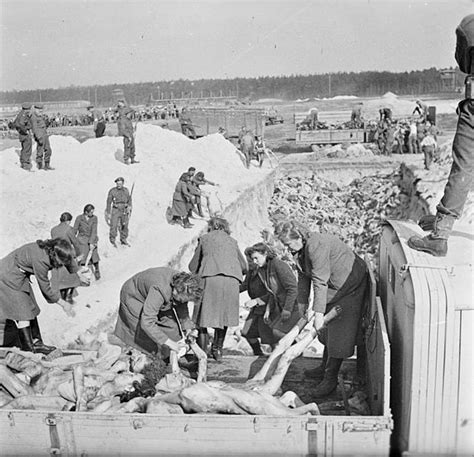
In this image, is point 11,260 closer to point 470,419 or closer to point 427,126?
point 470,419

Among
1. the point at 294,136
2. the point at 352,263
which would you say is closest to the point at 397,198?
the point at 294,136

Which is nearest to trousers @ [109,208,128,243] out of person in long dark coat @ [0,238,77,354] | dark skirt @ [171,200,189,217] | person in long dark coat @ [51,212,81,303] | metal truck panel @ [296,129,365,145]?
dark skirt @ [171,200,189,217]

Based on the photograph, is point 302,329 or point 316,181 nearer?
point 302,329

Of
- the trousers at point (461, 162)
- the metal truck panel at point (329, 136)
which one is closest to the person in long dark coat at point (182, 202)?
the trousers at point (461, 162)

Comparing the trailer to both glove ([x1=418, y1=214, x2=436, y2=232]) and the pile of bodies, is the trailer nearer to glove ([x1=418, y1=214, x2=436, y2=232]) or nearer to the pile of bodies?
glove ([x1=418, y1=214, x2=436, y2=232])

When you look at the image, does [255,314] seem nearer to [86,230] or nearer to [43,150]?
[86,230]

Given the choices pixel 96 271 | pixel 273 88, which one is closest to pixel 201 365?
pixel 96 271

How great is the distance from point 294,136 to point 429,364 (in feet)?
97.9

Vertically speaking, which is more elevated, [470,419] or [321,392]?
[470,419]

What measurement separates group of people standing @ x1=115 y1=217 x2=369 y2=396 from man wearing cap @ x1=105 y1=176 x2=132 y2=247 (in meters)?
6.55

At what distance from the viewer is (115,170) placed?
19.0 metres

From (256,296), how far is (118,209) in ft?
23.1

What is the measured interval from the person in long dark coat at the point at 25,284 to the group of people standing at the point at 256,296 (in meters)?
0.85

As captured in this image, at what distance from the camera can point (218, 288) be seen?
25.1ft
